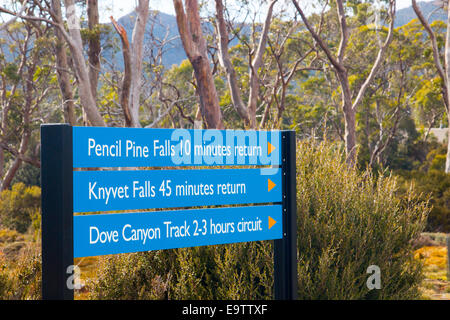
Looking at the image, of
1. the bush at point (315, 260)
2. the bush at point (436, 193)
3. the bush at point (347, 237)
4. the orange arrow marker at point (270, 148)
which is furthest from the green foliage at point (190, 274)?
the bush at point (436, 193)

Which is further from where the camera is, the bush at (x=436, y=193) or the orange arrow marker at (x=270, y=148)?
the bush at (x=436, y=193)

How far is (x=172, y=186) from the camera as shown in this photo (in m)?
3.41

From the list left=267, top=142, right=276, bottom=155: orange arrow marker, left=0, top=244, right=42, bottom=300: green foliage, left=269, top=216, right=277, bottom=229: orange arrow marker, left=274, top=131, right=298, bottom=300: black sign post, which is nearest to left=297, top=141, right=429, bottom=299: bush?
left=274, top=131, right=298, bottom=300: black sign post

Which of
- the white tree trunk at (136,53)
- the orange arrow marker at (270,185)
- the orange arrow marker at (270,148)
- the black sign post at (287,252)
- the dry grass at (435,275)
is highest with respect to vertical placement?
the white tree trunk at (136,53)

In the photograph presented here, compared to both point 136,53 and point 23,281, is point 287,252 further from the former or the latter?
point 136,53

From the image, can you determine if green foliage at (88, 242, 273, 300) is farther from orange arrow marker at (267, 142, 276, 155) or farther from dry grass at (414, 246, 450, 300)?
dry grass at (414, 246, 450, 300)

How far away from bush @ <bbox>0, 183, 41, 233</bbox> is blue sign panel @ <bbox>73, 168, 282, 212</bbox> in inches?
448

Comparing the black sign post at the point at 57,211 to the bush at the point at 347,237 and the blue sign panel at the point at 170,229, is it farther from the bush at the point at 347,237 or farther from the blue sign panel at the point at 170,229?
the bush at the point at 347,237

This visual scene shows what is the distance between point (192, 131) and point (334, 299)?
5.96 ft

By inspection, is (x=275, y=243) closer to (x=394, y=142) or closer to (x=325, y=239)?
(x=325, y=239)

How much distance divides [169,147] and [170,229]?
484mm

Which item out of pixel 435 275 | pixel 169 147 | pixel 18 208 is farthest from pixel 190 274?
pixel 18 208

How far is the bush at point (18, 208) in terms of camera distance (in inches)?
595

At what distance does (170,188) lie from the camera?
340cm
